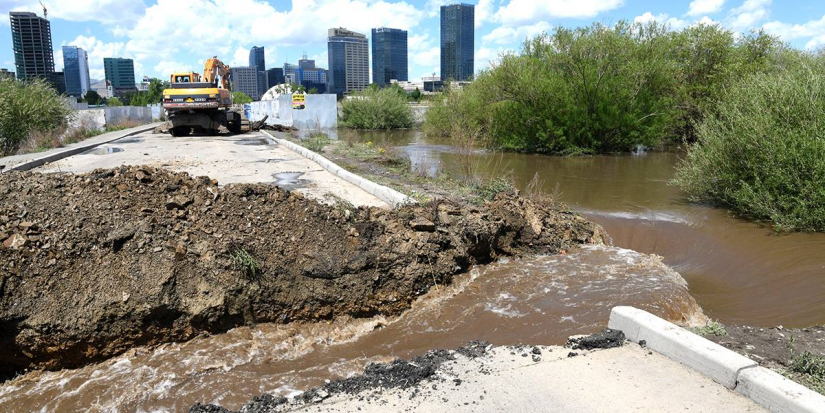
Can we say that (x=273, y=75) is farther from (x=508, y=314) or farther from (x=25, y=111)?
(x=508, y=314)

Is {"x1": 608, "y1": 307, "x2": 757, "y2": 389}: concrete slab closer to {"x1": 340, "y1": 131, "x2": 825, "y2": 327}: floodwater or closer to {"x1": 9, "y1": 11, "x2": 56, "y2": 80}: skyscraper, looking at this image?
{"x1": 340, "y1": 131, "x2": 825, "y2": 327}: floodwater

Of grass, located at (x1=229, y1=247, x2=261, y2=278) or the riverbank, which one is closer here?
the riverbank

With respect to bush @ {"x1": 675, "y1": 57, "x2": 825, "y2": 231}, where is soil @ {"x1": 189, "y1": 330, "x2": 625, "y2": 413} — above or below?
below

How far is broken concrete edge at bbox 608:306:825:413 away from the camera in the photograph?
341cm

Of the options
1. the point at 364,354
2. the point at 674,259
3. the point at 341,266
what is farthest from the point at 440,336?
the point at 674,259

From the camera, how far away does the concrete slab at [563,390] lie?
3.57 m

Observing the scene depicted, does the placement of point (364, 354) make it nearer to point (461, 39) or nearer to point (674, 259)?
point (674, 259)

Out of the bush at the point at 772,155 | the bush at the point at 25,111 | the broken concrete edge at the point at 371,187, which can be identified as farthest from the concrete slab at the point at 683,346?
the bush at the point at 25,111

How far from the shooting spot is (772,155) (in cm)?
998

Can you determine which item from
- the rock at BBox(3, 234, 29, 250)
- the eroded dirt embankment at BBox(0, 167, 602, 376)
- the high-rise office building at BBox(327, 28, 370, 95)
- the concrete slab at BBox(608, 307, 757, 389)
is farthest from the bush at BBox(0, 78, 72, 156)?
the high-rise office building at BBox(327, 28, 370, 95)

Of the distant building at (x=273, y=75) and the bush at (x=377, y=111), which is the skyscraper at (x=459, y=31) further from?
the bush at (x=377, y=111)

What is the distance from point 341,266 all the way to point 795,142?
854 cm

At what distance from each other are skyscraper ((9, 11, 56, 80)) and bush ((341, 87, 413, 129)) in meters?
67.1

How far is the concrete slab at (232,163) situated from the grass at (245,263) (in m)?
2.83
